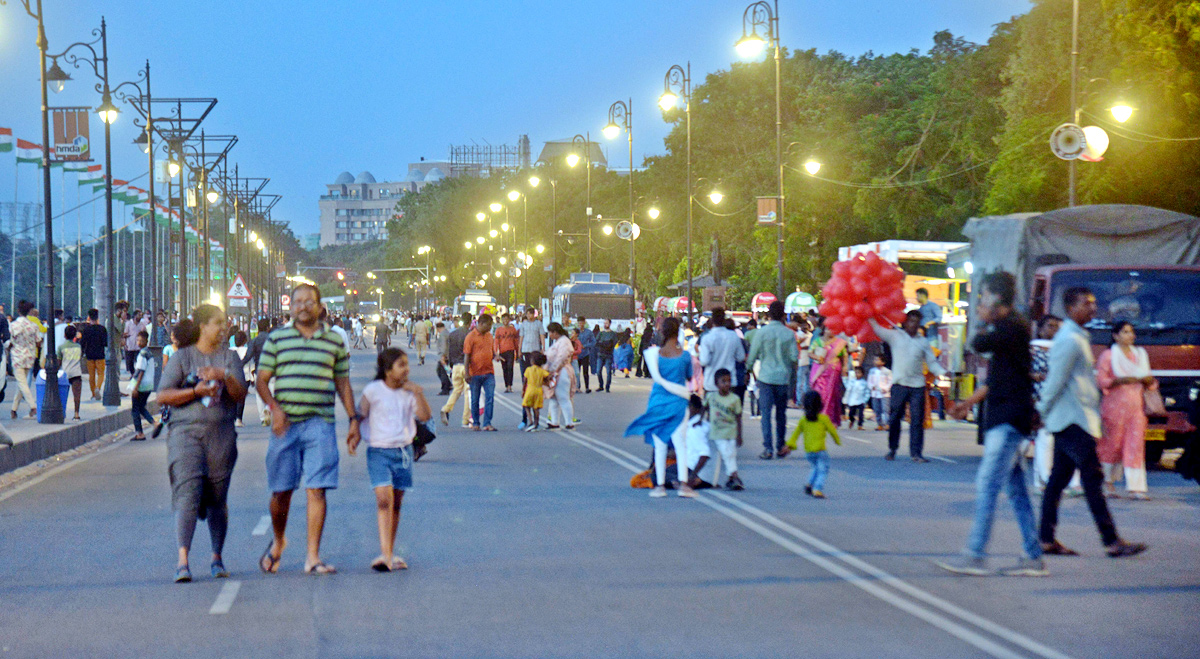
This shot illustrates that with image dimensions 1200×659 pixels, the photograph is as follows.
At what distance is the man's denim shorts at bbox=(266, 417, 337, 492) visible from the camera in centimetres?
852

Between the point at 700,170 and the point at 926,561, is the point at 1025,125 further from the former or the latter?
the point at 700,170

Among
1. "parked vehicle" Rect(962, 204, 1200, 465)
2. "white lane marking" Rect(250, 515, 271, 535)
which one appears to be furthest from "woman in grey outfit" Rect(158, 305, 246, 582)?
"parked vehicle" Rect(962, 204, 1200, 465)

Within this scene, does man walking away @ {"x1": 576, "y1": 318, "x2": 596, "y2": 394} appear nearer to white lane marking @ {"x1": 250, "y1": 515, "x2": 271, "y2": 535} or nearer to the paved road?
the paved road

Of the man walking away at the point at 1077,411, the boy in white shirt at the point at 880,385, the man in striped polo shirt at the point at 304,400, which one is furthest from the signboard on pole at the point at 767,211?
the man in striped polo shirt at the point at 304,400

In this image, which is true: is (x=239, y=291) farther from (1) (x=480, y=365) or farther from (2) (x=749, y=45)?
(1) (x=480, y=365)

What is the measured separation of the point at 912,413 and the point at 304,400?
9550 mm

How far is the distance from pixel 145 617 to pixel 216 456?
1284 mm

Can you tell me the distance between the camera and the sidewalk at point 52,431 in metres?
16.9

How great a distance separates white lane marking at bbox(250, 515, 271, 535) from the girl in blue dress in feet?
10.9

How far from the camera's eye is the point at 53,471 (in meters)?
16.1

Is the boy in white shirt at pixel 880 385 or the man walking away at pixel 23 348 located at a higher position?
the man walking away at pixel 23 348

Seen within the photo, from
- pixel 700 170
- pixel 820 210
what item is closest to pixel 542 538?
pixel 820 210

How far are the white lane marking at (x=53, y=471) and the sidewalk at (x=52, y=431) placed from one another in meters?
→ 0.50

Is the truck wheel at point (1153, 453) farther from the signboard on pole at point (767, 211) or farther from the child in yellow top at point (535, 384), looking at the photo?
the signboard on pole at point (767, 211)
